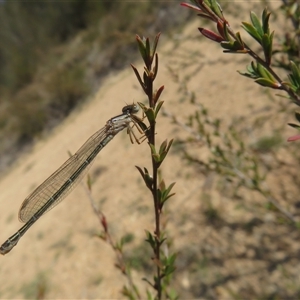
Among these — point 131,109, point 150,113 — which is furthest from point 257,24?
point 131,109

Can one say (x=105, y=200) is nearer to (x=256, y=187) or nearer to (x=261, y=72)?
(x=256, y=187)

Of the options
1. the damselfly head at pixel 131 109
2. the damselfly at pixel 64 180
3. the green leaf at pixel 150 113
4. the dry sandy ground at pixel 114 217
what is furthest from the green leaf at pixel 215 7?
the dry sandy ground at pixel 114 217

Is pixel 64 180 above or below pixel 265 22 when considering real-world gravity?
below

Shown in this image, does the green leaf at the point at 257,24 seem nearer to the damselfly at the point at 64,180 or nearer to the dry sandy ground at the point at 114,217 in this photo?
the damselfly at the point at 64,180

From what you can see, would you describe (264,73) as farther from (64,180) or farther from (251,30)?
(64,180)

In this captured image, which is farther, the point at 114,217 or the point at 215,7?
the point at 114,217

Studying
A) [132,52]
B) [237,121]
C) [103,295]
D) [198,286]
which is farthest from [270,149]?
[132,52]

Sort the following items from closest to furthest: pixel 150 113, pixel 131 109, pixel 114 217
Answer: pixel 150 113 → pixel 131 109 → pixel 114 217

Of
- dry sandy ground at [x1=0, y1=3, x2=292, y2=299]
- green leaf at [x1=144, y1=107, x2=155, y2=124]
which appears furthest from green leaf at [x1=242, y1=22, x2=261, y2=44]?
dry sandy ground at [x1=0, y1=3, x2=292, y2=299]

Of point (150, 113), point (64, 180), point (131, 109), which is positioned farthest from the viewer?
point (64, 180)

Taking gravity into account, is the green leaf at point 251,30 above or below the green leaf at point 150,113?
above

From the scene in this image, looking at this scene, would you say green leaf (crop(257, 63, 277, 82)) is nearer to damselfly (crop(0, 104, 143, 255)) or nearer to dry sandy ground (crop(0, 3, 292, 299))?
damselfly (crop(0, 104, 143, 255))
